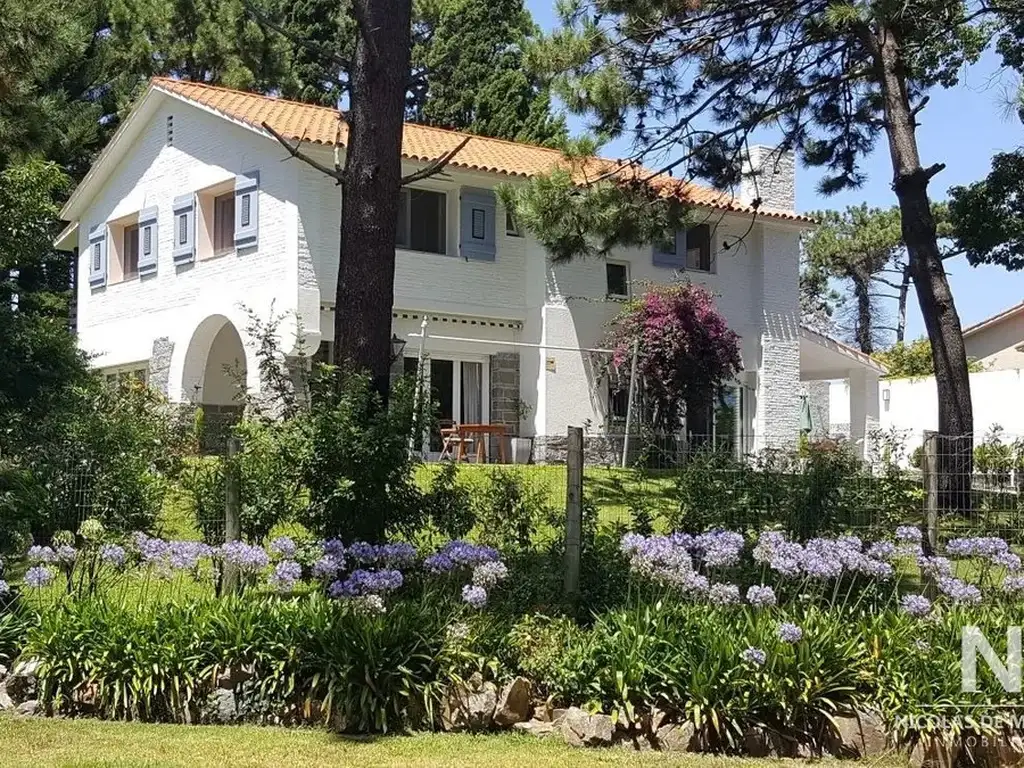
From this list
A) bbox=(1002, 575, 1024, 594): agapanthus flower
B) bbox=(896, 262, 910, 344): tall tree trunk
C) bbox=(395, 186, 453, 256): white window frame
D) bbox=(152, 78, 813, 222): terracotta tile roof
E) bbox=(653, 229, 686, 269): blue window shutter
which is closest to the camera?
bbox=(1002, 575, 1024, 594): agapanthus flower

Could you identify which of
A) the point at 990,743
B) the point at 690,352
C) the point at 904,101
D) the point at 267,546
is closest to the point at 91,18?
the point at 690,352

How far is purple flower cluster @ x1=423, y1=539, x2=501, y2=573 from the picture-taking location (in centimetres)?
761

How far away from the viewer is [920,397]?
3209 centimetres

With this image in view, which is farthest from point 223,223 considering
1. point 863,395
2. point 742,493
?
point 742,493

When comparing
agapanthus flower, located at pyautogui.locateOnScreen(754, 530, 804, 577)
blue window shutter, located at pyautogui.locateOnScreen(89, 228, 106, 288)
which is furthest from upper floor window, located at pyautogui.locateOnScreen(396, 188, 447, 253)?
agapanthus flower, located at pyautogui.locateOnScreen(754, 530, 804, 577)

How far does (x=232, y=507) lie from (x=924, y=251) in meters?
10.2

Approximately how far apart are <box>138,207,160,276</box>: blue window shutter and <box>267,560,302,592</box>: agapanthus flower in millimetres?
17636

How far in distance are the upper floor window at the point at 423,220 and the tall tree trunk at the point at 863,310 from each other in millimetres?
38135

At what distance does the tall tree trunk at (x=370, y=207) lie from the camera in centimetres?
904

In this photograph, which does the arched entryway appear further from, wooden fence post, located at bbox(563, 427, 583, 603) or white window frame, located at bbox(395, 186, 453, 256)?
wooden fence post, located at bbox(563, 427, 583, 603)

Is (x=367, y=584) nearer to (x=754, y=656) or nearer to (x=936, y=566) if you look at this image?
(x=754, y=656)

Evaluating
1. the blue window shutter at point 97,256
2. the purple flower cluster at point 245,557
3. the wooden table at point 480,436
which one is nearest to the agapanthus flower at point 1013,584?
the purple flower cluster at point 245,557

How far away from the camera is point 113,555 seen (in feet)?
25.5

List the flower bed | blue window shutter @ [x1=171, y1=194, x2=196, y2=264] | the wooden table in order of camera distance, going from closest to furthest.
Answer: the flower bed
the wooden table
blue window shutter @ [x1=171, y1=194, x2=196, y2=264]
